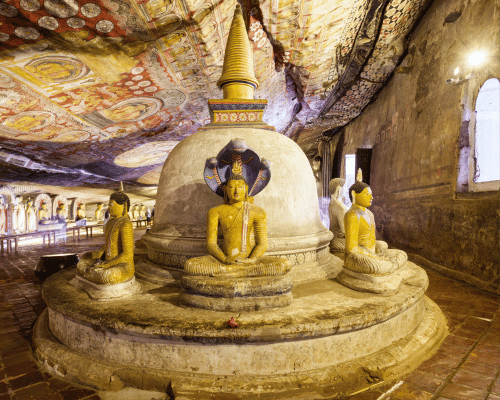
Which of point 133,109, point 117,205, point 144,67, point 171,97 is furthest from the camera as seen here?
point 171,97

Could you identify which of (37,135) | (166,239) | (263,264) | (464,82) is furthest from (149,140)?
(464,82)

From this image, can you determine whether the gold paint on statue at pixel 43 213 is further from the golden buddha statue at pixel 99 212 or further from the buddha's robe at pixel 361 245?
the buddha's robe at pixel 361 245

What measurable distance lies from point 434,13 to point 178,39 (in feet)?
19.5

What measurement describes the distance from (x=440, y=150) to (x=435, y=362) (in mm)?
4941

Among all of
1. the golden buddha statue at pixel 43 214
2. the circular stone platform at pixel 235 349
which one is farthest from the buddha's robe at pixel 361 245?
the golden buddha statue at pixel 43 214

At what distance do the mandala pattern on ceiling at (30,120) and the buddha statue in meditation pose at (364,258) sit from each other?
603cm

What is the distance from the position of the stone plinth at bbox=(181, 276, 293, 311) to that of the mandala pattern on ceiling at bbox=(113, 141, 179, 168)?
7.44 m

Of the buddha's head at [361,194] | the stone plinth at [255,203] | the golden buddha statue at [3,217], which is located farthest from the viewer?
the golden buddha statue at [3,217]

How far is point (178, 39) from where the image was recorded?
5.20m

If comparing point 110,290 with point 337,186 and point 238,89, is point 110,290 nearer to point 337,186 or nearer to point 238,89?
point 238,89

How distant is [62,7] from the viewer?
3.80 meters

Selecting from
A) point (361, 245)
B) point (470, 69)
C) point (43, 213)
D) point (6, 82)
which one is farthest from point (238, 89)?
point (43, 213)

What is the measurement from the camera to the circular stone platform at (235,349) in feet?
6.62

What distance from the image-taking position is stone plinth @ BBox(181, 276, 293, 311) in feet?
7.72
